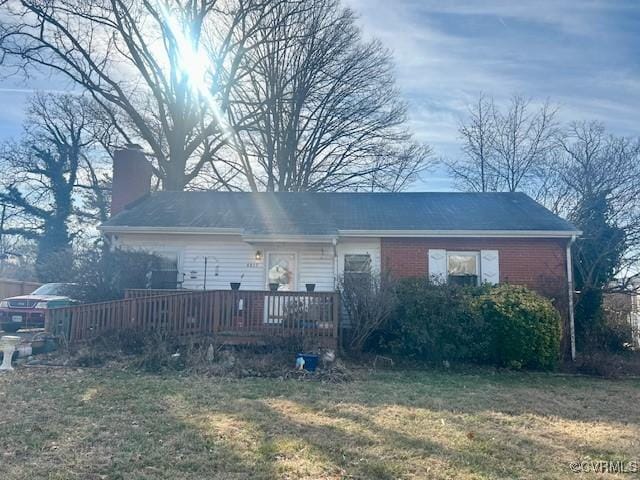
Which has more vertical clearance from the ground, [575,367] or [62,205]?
[62,205]

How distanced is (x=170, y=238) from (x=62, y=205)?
64.3 feet

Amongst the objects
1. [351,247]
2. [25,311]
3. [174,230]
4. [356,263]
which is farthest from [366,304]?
[25,311]

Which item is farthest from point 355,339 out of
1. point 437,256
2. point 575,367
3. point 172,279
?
point 172,279

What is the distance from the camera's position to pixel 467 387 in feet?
25.8

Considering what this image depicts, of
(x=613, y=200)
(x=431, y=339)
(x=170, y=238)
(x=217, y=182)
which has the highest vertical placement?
(x=217, y=182)

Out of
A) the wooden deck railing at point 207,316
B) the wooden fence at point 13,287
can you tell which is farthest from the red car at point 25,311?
the wooden fence at point 13,287

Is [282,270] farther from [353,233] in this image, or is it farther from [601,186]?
[601,186]

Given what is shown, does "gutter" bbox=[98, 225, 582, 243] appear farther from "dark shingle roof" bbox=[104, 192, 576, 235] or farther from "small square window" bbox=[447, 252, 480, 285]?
"small square window" bbox=[447, 252, 480, 285]

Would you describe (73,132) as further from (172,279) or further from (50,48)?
(172,279)

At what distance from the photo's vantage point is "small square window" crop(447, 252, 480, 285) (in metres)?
12.7

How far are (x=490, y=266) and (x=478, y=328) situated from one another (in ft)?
11.2

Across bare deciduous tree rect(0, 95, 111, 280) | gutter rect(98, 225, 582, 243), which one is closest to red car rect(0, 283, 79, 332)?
gutter rect(98, 225, 582, 243)

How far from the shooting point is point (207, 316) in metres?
9.91

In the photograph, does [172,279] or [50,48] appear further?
[50,48]
